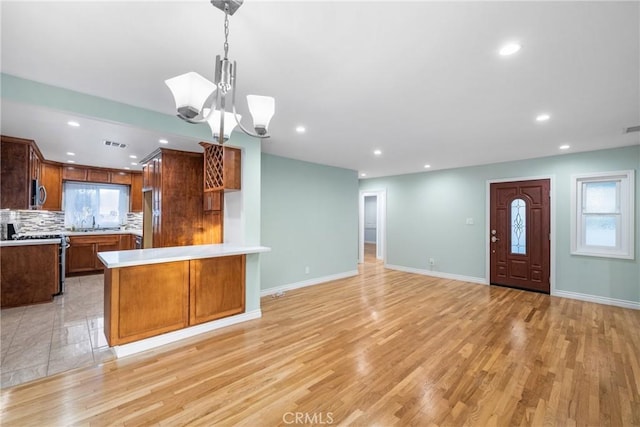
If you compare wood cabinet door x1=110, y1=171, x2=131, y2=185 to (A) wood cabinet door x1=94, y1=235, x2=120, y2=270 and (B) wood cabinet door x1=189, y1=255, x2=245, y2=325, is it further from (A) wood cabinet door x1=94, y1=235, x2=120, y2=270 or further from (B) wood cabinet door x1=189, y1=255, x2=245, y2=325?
(B) wood cabinet door x1=189, y1=255, x2=245, y2=325

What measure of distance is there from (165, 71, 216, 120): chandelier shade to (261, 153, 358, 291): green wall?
336 centimetres

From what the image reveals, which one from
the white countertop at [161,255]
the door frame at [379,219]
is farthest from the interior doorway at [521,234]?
the white countertop at [161,255]

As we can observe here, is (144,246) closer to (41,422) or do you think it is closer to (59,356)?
(59,356)

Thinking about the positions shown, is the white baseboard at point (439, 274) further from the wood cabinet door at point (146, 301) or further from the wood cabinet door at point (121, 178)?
the wood cabinet door at point (121, 178)

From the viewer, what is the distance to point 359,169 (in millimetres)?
6430

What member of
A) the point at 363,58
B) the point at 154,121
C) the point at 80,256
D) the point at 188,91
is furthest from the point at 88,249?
the point at 363,58

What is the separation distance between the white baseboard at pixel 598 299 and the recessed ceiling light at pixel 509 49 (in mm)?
4871

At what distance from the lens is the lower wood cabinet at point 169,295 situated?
267cm

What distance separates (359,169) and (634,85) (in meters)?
4.46

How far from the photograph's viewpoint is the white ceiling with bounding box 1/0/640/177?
5.03 feet

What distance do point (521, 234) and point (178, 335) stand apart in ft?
19.7

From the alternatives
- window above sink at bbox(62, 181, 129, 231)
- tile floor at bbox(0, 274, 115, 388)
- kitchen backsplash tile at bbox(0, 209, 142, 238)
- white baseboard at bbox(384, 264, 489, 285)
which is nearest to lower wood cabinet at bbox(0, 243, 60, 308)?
tile floor at bbox(0, 274, 115, 388)

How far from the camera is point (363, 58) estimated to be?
1.96m

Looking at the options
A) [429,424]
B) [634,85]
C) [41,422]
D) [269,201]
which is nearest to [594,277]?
[634,85]
